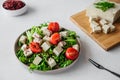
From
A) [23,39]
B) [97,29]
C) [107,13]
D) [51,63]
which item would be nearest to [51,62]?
[51,63]

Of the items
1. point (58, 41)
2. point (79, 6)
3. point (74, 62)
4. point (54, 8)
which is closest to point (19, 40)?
point (58, 41)

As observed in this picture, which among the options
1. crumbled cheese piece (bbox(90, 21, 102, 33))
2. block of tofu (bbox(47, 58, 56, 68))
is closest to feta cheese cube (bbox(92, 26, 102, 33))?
crumbled cheese piece (bbox(90, 21, 102, 33))

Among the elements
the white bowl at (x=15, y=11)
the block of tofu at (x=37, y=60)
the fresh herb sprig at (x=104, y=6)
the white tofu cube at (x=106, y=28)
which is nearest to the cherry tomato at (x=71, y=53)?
the block of tofu at (x=37, y=60)

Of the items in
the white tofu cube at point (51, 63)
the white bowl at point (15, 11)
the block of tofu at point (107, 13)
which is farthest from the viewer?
the white bowl at point (15, 11)

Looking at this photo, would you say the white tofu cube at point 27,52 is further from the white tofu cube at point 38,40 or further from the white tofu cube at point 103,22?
the white tofu cube at point 103,22

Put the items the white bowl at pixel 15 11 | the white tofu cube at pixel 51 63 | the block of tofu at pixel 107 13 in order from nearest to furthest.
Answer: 1. the white tofu cube at pixel 51 63
2. the block of tofu at pixel 107 13
3. the white bowl at pixel 15 11

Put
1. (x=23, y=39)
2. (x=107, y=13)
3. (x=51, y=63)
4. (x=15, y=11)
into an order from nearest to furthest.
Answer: (x=51, y=63) → (x=23, y=39) → (x=107, y=13) → (x=15, y=11)

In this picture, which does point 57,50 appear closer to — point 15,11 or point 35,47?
point 35,47
